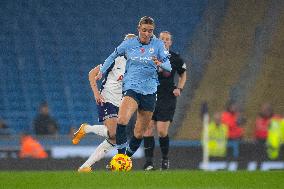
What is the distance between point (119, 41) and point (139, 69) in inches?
489

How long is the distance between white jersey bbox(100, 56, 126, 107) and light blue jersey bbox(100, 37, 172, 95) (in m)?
0.98

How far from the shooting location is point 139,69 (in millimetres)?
10930

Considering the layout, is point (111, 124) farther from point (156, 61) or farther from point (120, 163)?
point (156, 61)

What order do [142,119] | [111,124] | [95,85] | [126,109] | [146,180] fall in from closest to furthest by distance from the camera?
[146,180] < [126,109] < [142,119] < [95,85] < [111,124]

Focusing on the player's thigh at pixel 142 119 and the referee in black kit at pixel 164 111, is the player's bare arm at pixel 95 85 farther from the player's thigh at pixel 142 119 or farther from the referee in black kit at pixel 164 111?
the referee in black kit at pixel 164 111

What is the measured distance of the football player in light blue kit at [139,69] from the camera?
10.9 m

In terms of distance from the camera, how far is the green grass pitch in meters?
8.73

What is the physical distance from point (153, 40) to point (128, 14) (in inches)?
513

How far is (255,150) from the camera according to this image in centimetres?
1816

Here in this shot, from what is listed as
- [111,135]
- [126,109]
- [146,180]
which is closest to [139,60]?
[126,109]

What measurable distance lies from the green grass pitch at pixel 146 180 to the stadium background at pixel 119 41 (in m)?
10.8

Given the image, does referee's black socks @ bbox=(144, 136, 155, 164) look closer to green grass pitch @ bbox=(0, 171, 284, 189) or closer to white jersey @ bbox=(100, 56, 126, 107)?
white jersey @ bbox=(100, 56, 126, 107)

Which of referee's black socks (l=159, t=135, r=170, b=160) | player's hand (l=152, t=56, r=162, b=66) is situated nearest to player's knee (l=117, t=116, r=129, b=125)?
player's hand (l=152, t=56, r=162, b=66)

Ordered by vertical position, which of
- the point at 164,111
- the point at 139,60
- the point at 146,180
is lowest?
the point at 146,180
